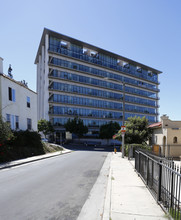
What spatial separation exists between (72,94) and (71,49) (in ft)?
54.8

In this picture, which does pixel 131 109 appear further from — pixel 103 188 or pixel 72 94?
pixel 103 188

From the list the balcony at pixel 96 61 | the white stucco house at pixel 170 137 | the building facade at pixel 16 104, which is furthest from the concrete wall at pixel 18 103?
the balcony at pixel 96 61

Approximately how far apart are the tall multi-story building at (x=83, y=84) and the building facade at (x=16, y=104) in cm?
2851

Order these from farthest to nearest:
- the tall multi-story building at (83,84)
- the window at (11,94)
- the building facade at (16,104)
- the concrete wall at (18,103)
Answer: the tall multi-story building at (83,84) < the window at (11,94) < the building facade at (16,104) < the concrete wall at (18,103)

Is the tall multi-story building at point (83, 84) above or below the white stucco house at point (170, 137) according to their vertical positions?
above

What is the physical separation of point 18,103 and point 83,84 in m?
39.3

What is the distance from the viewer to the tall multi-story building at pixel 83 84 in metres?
Result: 54.0

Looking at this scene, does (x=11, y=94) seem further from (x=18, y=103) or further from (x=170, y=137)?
(x=170, y=137)

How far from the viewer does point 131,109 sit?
7125 cm

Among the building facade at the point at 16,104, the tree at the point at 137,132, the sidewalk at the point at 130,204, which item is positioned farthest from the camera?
the tree at the point at 137,132

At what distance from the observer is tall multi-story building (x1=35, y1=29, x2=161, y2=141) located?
53969 mm

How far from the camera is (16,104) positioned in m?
21.0

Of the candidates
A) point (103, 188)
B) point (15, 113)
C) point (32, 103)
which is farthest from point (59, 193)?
point (32, 103)

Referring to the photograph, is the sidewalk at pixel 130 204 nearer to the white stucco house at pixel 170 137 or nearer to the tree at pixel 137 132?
the white stucco house at pixel 170 137
